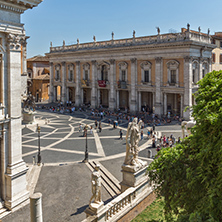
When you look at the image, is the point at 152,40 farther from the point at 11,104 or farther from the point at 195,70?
the point at 11,104

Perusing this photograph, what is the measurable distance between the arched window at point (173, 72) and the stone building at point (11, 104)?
28622 millimetres

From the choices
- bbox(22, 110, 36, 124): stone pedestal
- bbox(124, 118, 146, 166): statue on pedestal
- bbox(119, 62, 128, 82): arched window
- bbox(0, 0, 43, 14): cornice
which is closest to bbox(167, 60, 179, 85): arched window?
bbox(119, 62, 128, 82): arched window

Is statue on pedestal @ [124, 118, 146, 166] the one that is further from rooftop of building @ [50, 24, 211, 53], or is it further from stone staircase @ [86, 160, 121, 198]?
rooftop of building @ [50, 24, 211, 53]

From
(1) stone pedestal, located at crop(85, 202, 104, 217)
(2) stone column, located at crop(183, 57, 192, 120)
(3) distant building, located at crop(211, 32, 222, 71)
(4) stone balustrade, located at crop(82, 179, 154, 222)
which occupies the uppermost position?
(3) distant building, located at crop(211, 32, 222, 71)

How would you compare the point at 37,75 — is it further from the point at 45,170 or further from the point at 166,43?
the point at 45,170

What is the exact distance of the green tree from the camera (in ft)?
22.8

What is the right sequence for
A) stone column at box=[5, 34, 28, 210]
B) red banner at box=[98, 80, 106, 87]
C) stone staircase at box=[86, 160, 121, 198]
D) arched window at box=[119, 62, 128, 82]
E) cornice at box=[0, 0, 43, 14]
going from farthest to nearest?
red banner at box=[98, 80, 106, 87]
arched window at box=[119, 62, 128, 82]
stone staircase at box=[86, 160, 121, 198]
stone column at box=[5, 34, 28, 210]
cornice at box=[0, 0, 43, 14]

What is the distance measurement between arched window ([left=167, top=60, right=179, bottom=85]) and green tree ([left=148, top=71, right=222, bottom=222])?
29234 millimetres

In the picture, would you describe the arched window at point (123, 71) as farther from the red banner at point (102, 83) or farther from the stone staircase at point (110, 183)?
the stone staircase at point (110, 183)

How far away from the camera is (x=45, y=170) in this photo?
1767 centimetres

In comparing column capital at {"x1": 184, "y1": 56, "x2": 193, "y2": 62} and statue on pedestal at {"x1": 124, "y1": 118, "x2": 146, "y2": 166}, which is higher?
column capital at {"x1": 184, "y1": 56, "x2": 193, "y2": 62}

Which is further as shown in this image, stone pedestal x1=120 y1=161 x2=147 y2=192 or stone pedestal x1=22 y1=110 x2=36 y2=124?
stone pedestal x1=22 y1=110 x2=36 y2=124

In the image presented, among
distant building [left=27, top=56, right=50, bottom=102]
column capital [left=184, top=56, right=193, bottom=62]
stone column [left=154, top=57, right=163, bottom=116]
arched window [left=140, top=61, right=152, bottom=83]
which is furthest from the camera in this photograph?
distant building [left=27, top=56, right=50, bottom=102]

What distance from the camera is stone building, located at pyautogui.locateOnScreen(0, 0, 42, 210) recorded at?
11789mm
